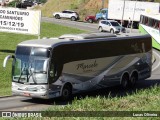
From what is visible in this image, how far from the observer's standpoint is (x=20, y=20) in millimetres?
41750

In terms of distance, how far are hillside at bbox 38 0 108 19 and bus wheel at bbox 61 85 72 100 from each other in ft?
225

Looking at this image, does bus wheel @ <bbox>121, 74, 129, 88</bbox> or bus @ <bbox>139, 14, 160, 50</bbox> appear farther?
bus @ <bbox>139, 14, 160, 50</bbox>

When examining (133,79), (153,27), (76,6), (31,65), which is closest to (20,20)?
(133,79)

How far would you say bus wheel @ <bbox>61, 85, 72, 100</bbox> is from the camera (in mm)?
23008

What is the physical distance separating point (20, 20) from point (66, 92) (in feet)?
65.0

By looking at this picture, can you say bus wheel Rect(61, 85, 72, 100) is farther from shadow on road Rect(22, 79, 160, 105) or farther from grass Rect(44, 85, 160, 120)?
grass Rect(44, 85, 160, 120)

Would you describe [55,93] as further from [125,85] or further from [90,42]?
[125,85]

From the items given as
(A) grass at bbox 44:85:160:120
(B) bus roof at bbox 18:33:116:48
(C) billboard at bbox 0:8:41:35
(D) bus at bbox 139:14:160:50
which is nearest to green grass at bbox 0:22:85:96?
(C) billboard at bbox 0:8:41:35

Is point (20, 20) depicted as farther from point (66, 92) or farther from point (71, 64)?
point (66, 92)

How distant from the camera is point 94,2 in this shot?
9531 cm

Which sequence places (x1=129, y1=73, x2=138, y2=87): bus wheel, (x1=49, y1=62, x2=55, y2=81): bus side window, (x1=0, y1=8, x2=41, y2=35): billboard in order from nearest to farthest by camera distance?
(x1=49, y1=62, x2=55, y2=81): bus side window, (x1=129, y1=73, x2=138, y2=87): bus wheel, (x1=0, y1=8, x2=41, y2=35): billboard

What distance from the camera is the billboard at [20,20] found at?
41312 mm

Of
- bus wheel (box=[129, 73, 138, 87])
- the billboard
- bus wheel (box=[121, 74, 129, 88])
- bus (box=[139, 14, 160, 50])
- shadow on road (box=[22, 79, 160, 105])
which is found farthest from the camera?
bus (box=[139, 14, 160, 50])

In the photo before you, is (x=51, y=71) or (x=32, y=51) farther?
(x=32, y=51)
